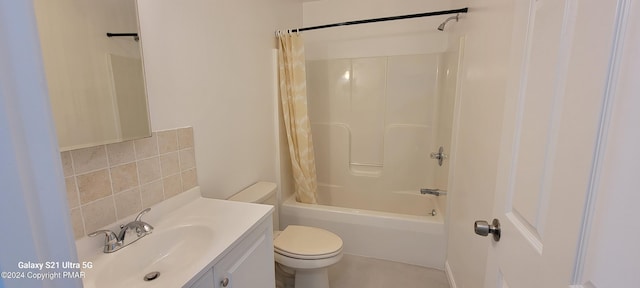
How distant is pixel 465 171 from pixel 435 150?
100cm

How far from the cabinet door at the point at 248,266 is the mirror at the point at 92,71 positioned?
0.63 metres

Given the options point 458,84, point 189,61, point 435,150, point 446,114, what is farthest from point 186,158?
point 435,150

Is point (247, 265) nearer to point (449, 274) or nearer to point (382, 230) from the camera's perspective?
point (382, 230)

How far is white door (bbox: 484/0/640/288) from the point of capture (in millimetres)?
411

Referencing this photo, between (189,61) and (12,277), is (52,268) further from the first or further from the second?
(189,61)

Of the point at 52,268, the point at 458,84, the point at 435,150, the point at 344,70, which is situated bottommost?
the point at 435,150

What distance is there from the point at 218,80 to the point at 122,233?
0.92 meters

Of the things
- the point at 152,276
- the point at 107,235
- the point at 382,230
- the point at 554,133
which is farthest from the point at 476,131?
the point at 107,235

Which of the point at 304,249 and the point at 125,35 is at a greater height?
the point at 125,35

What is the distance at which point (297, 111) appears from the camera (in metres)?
2.24

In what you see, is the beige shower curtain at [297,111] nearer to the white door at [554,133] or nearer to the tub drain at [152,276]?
the tub drain at [152,276]

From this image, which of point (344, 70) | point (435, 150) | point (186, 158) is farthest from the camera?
point (344, 70)

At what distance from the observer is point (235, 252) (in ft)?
3.32

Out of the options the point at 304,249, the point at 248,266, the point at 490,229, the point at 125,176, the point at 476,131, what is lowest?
the point at 304,249
